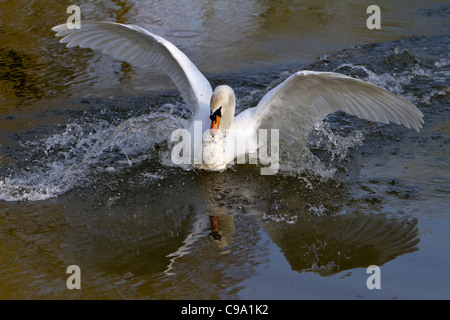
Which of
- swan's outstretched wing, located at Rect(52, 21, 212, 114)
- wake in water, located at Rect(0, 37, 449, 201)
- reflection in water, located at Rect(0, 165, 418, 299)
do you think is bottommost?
reflection in water, located at Rect(0, 165, 418, 299)

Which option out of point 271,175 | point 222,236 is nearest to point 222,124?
point 271,175

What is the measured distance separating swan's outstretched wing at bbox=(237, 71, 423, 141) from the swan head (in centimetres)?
20

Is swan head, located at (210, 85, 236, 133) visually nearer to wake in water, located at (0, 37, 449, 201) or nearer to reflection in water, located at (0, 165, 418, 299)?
reflection in water, located at (0, 165, 418, 299)

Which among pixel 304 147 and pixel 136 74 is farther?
pixel 136 74

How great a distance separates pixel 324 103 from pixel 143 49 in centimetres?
192

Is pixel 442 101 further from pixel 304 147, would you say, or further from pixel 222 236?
pixel 222 236

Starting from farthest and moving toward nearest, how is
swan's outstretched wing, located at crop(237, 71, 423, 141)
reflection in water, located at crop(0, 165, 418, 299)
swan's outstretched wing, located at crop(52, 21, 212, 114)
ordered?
swan's outstretched wing, located at crop(52, 21, 212, 114) → swan's outstretched wing, located at crop(237, 71, 423, 141) → reflection in water, located at crop(0, 165, 418, 299)

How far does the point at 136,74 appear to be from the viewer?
8.33 metres

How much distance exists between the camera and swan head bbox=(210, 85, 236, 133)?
5336 millimetres

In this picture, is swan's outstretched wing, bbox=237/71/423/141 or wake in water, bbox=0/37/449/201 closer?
swan's outstretched wing, bbox=237/71/423/141

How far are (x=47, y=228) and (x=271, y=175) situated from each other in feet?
6.67

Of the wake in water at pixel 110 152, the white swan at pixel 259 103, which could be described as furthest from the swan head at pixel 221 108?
the wake in water at pixel 110 152

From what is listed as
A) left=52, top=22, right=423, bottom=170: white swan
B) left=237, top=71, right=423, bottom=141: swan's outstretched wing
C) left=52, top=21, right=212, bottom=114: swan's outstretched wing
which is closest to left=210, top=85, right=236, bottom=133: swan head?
left=52, top=22, right=423, bottom=170: white swan

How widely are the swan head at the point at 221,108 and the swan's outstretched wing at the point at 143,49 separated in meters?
0.40
